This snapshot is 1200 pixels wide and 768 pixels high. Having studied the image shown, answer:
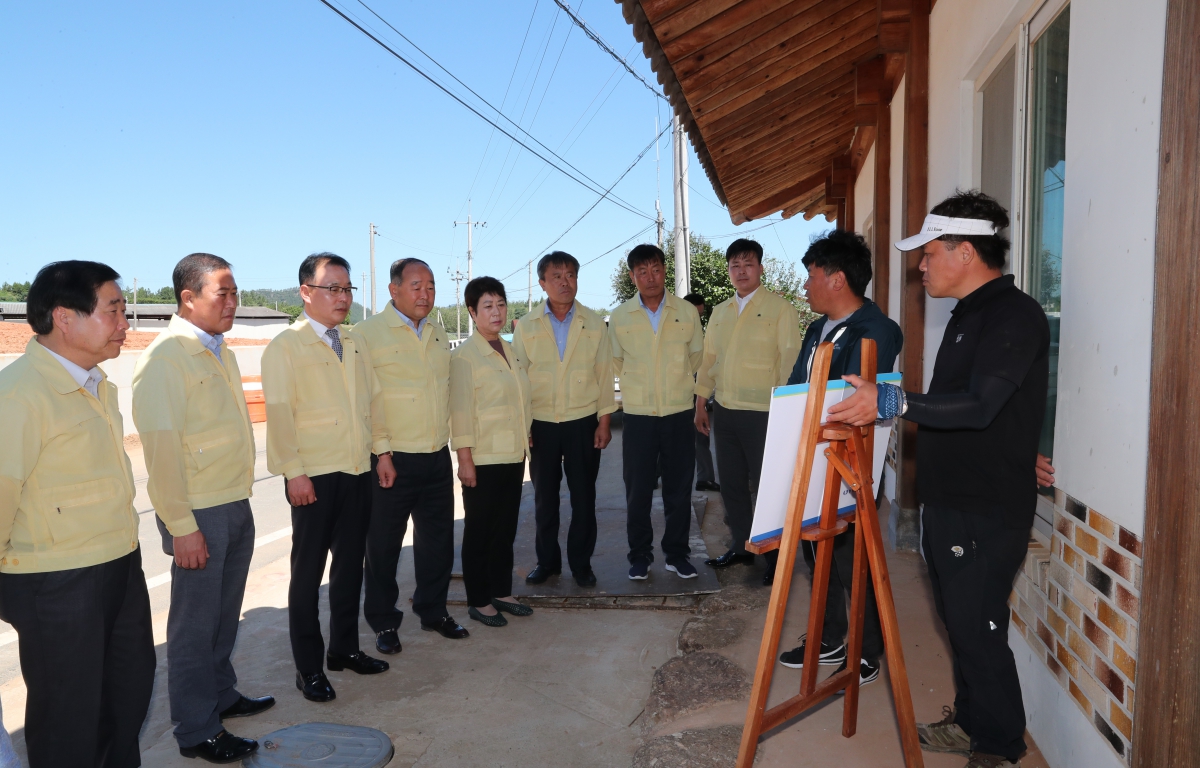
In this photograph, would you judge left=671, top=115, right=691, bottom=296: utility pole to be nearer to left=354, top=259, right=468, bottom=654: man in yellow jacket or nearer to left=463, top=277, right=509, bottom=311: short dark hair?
left=463, top=277, right=509, bottom=311: short dark hair

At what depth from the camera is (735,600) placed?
4.35 meters

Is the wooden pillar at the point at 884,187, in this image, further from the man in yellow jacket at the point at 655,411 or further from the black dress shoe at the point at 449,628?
the black dress shoe at the point at 449,628

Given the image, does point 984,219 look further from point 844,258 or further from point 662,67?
point 662,67

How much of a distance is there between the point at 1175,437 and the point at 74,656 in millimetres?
2811

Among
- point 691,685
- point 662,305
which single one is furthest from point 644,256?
point 691,685

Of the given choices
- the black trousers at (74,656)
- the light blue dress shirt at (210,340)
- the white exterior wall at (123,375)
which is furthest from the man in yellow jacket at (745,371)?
the white exterior wall at (123,375)

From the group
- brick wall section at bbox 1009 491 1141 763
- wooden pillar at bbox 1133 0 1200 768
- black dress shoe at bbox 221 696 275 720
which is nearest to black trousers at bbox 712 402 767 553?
brick wall section at bbox 1009 491 1141 763

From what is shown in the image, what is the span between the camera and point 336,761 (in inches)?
111

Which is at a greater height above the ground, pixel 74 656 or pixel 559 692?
pixel 74 656

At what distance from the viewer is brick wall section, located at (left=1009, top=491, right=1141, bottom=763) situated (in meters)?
1.99

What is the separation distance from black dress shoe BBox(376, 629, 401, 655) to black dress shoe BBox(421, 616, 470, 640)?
249mm

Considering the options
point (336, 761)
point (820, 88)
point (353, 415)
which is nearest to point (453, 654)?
point (336, 761)

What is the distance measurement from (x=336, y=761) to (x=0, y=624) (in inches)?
113

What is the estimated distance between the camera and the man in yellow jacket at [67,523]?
7.18 ft
